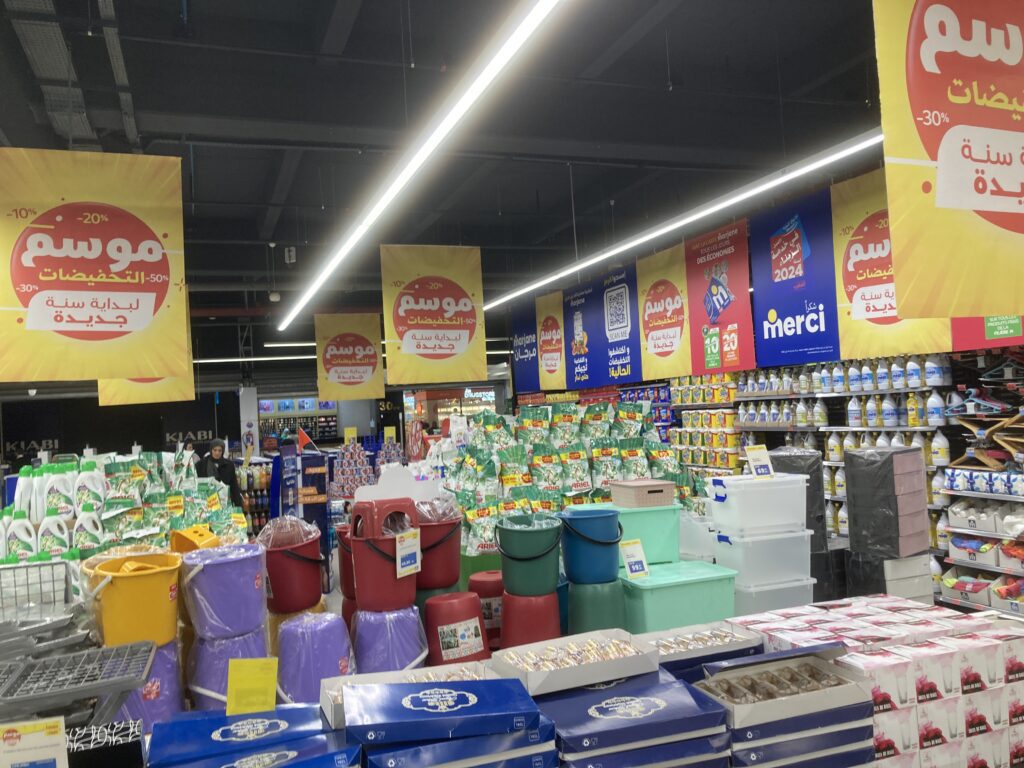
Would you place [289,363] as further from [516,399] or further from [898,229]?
[898,229]

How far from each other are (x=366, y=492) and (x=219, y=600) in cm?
148

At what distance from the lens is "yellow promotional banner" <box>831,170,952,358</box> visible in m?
6.63

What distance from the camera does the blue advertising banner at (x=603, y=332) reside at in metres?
10.9

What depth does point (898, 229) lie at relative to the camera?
2812 millimetres

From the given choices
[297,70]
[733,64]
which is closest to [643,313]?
[733,64]

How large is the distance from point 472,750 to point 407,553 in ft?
5.17

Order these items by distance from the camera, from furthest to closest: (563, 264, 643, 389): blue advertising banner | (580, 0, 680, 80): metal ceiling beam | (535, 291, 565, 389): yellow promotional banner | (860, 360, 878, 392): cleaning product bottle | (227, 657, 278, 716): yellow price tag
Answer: (535, 291, 565, 389): yellow promotional banner → (563, 264, 643, 389): blue advertising banner → (860, 360, 878, 392): cleaning product bottle → (580, 0, 680, 80): metal ceiling beam → (227, 657, 278, 716): yellow price tag

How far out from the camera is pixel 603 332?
1184cm

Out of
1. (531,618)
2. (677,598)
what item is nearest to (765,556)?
(677,598)

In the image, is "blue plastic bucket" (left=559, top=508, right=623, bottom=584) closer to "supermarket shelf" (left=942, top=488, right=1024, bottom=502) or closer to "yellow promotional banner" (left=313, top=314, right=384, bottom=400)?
"supermarket shelf" (left=942, top=488, right=1024, bottom=502)

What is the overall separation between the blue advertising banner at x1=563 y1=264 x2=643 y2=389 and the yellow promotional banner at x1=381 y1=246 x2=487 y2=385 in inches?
118

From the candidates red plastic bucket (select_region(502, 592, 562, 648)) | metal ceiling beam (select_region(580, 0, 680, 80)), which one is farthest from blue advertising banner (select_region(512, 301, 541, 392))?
red plastic bucket (select_region(502, 592, 562, 648))

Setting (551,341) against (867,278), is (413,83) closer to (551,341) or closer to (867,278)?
(867,278)

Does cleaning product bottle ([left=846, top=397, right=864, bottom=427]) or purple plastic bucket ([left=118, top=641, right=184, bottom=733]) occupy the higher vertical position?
cleaning product bottle ([left=846, top=397, right=864, bottom=427])
